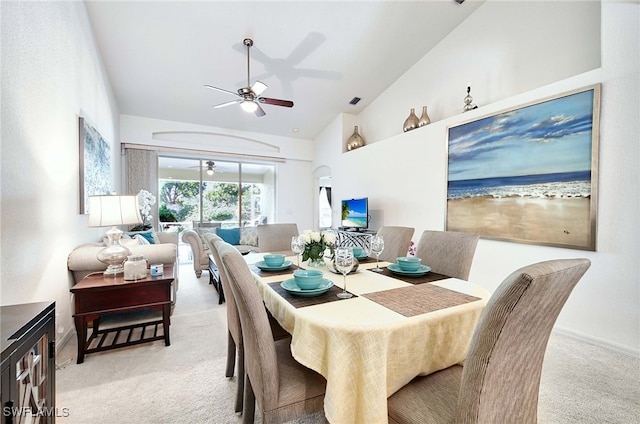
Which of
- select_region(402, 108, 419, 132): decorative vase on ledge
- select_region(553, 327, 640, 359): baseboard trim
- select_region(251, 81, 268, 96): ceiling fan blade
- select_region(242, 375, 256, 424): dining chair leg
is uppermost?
select_region(251, 81, 268, 96): ceiling fan blade

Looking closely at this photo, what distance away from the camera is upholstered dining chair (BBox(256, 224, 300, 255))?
2664 millimetres

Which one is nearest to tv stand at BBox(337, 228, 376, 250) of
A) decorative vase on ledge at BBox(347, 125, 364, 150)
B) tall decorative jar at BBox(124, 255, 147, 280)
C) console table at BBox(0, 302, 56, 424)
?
decorative vase on ledge at BBox(347, 125, 364, 150)

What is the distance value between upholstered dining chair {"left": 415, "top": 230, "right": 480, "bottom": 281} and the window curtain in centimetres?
527

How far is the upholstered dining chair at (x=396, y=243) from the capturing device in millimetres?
2301

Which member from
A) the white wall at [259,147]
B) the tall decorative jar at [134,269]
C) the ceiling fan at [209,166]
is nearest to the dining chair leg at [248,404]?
the tall decorative jar at [134,269]

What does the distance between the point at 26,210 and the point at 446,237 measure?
2804 millimetres

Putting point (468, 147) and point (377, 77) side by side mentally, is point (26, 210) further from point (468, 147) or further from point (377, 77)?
point (377, 77)

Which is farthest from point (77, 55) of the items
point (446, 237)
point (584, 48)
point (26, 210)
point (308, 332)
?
point (584, 48)

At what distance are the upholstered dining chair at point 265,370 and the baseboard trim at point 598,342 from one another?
8.58 ft

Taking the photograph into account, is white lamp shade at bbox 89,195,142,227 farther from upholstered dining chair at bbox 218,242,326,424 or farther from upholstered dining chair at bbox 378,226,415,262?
upholstered dining chair at bbox 378,226,415,262

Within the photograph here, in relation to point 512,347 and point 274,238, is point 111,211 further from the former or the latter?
point 512,347

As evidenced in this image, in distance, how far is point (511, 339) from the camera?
747 mm

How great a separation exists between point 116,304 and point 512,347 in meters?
2.62

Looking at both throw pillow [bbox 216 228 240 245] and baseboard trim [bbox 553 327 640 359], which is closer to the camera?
baseboard trim [bbox 553 327 640 359]
